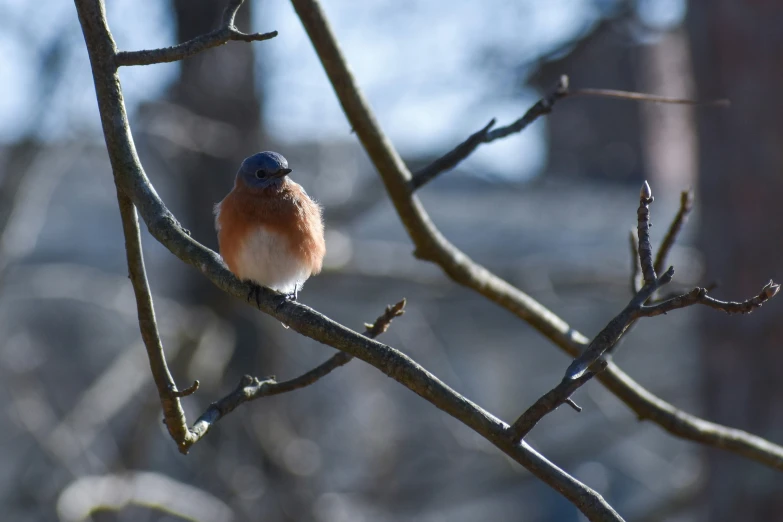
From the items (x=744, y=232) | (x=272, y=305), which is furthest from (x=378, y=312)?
(x=272, y=305)

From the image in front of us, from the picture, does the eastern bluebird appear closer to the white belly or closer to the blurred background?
the white belly

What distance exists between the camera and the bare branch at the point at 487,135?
2.92m

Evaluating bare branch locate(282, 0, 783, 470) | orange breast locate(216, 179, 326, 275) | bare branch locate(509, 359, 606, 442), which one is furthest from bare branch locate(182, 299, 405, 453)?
orange breast locate(216, 179, 326, 275)

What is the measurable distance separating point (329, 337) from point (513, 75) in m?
6.23

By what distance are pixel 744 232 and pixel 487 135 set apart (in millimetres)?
3793

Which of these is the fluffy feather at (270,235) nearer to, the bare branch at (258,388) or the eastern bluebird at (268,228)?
the eastern bluebird at (268,228)

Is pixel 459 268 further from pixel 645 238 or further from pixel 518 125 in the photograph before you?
pixel 645 238

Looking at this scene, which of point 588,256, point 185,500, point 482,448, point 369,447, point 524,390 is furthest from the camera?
point 524,390

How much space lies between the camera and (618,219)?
1420 centimetres

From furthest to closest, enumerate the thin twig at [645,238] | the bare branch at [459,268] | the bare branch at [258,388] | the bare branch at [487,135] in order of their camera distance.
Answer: the bare branch at [459,268], the bare branch at [487,135], the bare branch at [258,388], the thin twig at [645,238]

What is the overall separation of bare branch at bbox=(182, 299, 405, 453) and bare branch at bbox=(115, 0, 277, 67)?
2.72ft

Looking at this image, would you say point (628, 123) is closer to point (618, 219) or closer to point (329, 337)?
point (618, 219)

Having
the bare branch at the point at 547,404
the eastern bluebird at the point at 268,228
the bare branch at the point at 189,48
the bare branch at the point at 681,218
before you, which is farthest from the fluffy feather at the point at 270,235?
the bare branch at the point at 547,404

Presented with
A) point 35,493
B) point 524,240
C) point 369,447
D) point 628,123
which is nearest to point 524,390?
point 524,240
